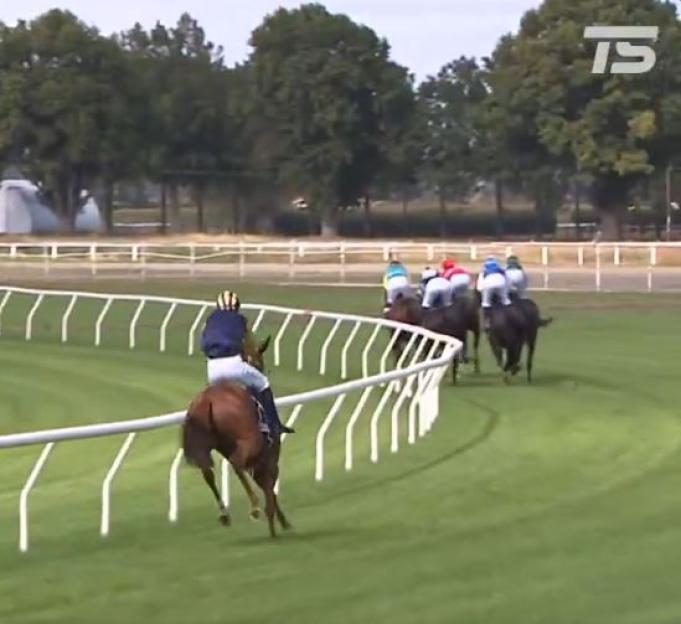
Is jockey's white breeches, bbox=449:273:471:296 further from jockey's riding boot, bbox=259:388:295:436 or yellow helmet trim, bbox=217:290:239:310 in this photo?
jockey's riding boot, bbox=259:388:295:436

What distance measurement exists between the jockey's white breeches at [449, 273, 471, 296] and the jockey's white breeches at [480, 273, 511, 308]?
418 mm

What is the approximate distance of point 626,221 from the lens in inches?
2643

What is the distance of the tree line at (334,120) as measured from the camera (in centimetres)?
6119

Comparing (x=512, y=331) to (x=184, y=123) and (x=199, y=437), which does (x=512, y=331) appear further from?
(x=184, y=123)

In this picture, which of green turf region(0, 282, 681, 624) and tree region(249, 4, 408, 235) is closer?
green turf region(0, 282, 681, 624)

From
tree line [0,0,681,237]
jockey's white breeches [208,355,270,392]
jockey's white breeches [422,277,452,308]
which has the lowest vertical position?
jockey's white breeches [422,277,452,308]

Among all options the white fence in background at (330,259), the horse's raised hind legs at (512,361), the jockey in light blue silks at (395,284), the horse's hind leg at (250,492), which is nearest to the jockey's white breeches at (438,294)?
the jockey in light blue silks at (395,284)

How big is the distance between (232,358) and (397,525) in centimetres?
134

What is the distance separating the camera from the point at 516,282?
20672 millimetres

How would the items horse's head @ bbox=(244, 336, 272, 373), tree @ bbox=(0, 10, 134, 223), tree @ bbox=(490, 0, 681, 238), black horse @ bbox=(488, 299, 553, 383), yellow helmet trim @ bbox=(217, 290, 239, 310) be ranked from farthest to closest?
tree @ bbox=(0, 10, 134, 223)
tree @ bbox=(490, 0, 681, 238)
black horse @ bbox=(488, 299, 553, 383)
horse's head @ bbox=(244, 336, 272, 373)
yellow helmet trim @ bbox=(217, 290, 239, 310)

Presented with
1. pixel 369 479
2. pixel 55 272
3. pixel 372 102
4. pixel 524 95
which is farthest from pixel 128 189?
pixel 369 479

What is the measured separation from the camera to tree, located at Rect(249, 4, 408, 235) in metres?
67.2

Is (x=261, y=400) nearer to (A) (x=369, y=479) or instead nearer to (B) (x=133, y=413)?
(A) (x=369, y=479)

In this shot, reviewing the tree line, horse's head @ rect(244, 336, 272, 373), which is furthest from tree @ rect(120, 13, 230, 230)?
horse's head @ rect(244, 336, 272, 373)
